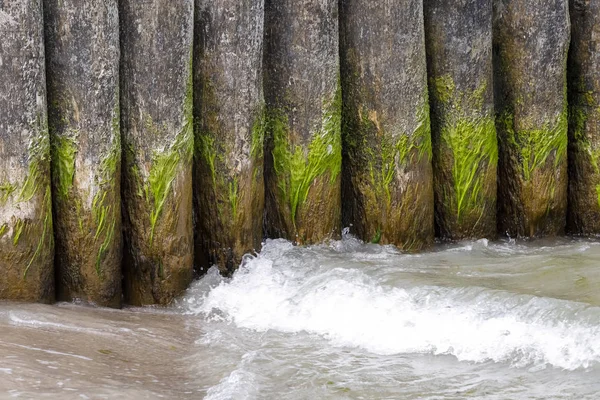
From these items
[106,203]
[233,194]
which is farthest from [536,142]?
[106,203]

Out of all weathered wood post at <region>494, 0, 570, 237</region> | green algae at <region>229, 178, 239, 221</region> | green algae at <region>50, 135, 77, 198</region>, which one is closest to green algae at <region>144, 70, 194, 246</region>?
green algae at <region>229, 178, 239, 221</region>

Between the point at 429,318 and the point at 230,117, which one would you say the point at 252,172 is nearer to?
the point at 230,117

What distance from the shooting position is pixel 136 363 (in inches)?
221

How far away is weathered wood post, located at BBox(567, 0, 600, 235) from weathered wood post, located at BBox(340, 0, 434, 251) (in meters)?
1.33

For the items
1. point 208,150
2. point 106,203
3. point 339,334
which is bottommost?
point 339,334

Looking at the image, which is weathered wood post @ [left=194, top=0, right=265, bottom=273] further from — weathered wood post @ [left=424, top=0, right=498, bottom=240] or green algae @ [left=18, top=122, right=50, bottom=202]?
weathered wood post @ [left=424, top=0, right=498, bottom=240]

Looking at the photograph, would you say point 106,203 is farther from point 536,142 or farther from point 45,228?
point 536,142

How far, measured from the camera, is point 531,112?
784 cm

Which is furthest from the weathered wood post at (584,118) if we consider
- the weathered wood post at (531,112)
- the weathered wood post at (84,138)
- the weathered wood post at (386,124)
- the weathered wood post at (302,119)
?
the weathered wood post at (84,138)

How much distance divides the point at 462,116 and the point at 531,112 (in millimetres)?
584

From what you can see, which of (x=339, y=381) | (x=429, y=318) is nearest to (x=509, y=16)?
(x=429, y=318)

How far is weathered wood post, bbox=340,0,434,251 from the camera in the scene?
7277mm

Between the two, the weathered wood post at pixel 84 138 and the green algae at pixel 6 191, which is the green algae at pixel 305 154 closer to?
the weathered wood post at pixel 84 138

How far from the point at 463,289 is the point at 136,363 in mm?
2184
